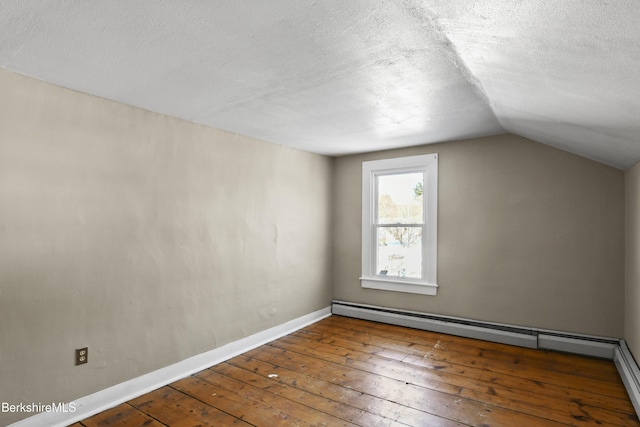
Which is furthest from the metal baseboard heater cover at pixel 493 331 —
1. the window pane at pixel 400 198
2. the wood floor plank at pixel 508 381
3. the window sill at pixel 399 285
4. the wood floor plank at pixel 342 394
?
the wood floor plank at pixel 342 394

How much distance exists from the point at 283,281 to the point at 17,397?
99.6 inches

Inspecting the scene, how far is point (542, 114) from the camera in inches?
103

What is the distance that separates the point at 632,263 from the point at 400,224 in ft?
7.48

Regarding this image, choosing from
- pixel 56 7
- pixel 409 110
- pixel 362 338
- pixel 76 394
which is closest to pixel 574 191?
pixel 409 110

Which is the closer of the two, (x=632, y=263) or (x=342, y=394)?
(x=342, y=394)

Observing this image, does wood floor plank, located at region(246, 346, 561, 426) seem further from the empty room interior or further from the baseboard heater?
the baseboard heater

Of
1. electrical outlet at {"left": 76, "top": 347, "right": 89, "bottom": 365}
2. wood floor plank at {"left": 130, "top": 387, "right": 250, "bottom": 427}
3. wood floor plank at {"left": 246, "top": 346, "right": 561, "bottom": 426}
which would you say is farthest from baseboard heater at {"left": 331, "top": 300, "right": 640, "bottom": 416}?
electrical outlet at {"left": 76, "top": 347, "right": 89, "bottom": 365}

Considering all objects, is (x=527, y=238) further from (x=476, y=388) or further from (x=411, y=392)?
(x=411, y=392)

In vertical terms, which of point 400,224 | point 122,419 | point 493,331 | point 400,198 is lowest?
point 122,419

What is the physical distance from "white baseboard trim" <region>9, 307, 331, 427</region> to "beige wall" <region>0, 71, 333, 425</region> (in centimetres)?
6

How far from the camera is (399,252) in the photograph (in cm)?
462

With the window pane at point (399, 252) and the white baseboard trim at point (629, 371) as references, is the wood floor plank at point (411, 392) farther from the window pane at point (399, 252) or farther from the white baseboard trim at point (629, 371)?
the window pane at point (399, 252)

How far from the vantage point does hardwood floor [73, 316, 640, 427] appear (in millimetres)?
2350

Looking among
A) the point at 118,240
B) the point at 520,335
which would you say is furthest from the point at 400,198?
the point at 118,240
